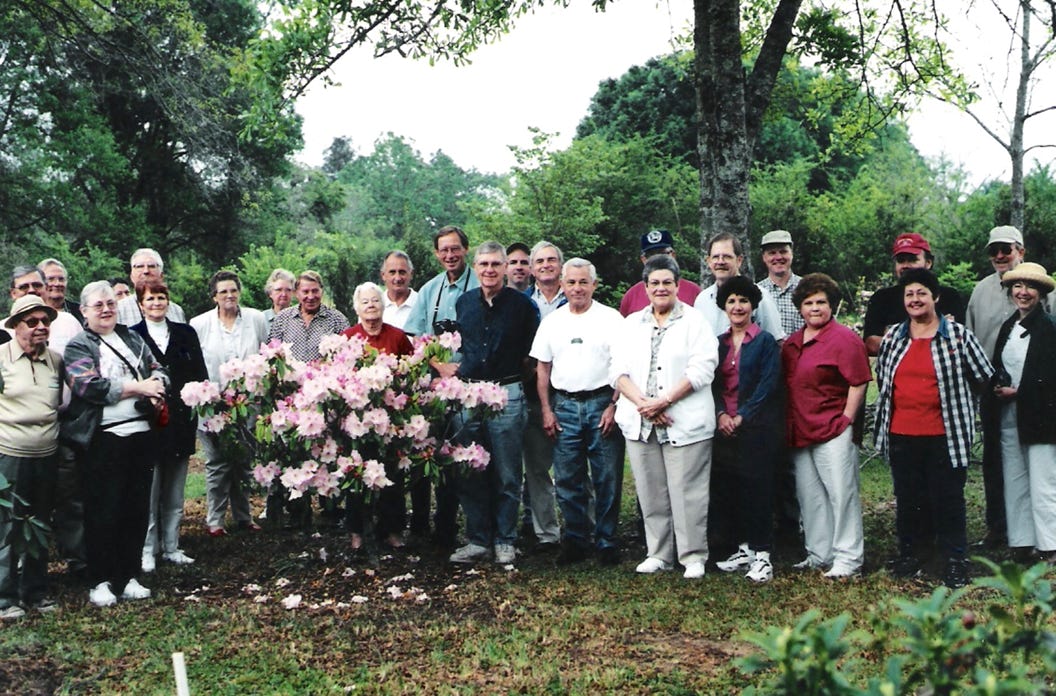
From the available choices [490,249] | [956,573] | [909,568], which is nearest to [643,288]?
[490,249]

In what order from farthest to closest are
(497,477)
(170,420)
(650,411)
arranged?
(170,420), (497,477), (650,411)

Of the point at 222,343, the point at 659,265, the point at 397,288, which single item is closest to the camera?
the point at 659,265

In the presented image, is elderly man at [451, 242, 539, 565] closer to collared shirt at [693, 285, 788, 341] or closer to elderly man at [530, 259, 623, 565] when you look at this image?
elderly man at [530, 259, 623, 565]

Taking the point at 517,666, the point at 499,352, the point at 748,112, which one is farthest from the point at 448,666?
the point at 748,112

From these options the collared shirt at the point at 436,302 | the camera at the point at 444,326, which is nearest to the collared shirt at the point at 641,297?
the collared shirt at the point at 436,302

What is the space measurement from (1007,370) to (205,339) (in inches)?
233

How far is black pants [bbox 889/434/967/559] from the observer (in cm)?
605

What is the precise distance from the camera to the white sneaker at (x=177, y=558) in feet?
24.4

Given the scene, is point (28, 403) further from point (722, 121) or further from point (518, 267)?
point (722, 121)

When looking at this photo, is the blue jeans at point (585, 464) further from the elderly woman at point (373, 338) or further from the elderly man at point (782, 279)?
the elderly man at point (782, 279)

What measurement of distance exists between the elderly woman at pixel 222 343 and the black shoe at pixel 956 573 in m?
5.19

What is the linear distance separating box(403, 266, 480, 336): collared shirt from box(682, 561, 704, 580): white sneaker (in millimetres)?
2472

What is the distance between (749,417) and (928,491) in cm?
115

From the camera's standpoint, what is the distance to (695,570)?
6.53 m
